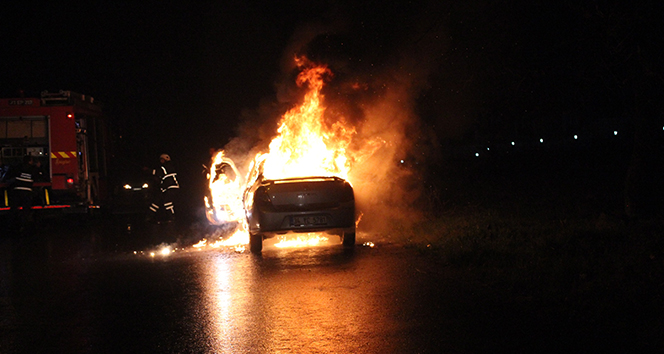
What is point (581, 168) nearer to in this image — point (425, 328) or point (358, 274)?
point (358, 274)

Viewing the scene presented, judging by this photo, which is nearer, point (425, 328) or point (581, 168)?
point (425, 328)

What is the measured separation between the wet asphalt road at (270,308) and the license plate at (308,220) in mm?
569

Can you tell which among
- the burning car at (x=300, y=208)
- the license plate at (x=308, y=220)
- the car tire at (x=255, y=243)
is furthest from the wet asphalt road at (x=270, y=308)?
the license plate at (x=308, y=220)

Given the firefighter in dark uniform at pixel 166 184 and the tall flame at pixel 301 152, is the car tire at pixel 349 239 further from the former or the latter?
the firefighter in dark uniform at pixel 166 184

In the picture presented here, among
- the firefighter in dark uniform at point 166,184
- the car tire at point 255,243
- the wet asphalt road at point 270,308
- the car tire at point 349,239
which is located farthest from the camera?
the firefighter in dark uniform at point 166,184

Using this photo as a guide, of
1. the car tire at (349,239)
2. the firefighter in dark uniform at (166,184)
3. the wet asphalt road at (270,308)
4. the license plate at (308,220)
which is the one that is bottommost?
the wet asphalt road at (270,308)

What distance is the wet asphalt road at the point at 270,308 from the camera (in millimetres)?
5434

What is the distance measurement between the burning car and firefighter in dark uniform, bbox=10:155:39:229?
298 inches

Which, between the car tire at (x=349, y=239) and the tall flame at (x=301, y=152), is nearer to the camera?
the car tire at (x=349, y=239)

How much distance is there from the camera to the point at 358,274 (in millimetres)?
8430

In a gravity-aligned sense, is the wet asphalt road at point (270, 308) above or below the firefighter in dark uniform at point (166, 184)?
below

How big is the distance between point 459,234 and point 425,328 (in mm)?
4915

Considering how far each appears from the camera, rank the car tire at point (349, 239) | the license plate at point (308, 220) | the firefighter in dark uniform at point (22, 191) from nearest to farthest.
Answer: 1. the license plate at point (308, 220)
2. the car tire at point (349, 239)
3. the firefighter in dark uniform at point (22, 191)

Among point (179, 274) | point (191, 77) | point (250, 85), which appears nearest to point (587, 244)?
point (179, 274)
